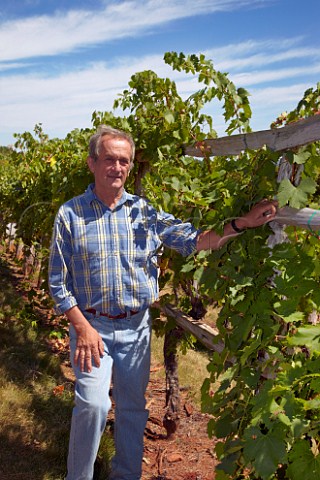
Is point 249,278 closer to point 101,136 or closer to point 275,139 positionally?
point 275,139

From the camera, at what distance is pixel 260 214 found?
2266mm

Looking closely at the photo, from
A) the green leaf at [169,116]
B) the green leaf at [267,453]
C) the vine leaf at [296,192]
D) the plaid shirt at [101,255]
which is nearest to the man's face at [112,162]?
the plaid shirt at [101,255]

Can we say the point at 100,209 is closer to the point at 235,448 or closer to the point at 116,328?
the point at 116,328

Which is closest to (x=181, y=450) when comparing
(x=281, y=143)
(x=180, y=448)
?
(x=180, y=448)

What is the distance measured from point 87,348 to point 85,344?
0.08 ft

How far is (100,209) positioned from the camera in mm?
2910

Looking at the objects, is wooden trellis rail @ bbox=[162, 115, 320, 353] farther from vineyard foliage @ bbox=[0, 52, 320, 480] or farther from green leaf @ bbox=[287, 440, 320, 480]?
green leaf @ bbox=[287, 440, 320, 480]

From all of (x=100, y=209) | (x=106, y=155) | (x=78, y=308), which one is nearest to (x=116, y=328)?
(x=78, y=308)

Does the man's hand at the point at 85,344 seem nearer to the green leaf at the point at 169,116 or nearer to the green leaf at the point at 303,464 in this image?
the green leaf at the point at 303,464

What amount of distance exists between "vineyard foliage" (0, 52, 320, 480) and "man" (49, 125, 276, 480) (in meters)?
0.23

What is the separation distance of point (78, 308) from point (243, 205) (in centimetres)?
106

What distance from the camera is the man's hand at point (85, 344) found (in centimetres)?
273

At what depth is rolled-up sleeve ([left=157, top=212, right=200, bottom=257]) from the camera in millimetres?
2893

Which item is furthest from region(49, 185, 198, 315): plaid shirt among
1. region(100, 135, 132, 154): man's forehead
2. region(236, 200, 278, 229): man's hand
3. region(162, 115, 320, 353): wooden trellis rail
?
region(236, 200, 278, 229): man's hand
